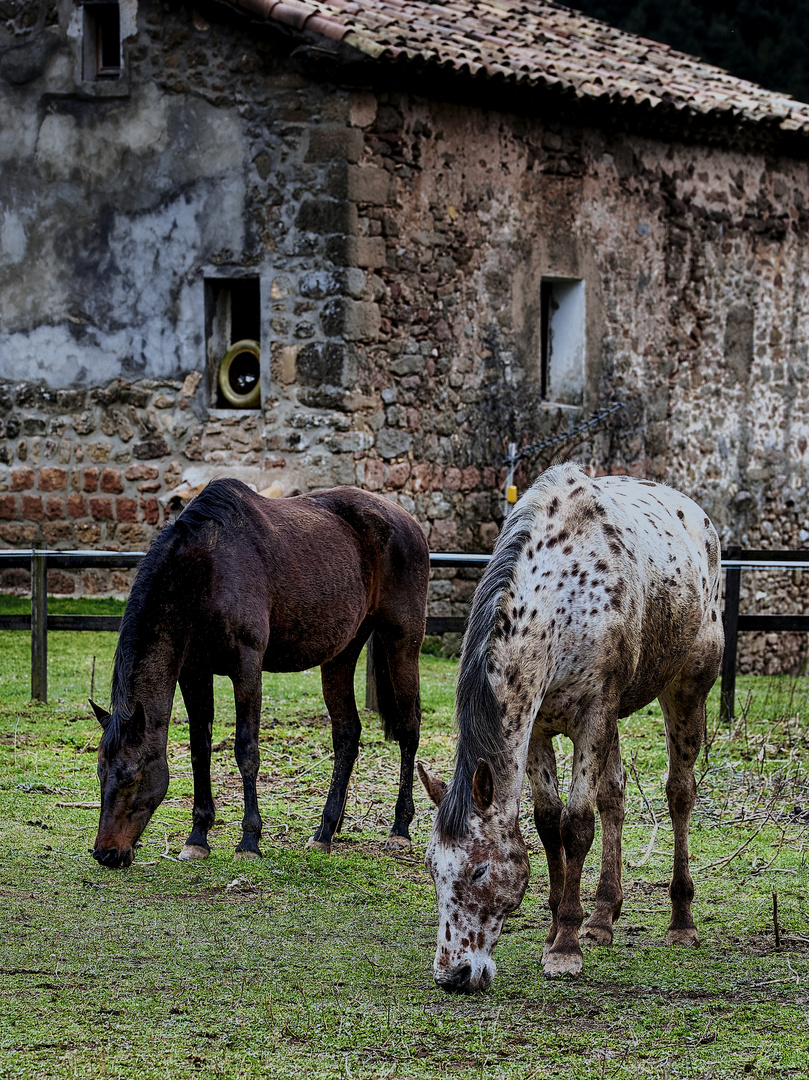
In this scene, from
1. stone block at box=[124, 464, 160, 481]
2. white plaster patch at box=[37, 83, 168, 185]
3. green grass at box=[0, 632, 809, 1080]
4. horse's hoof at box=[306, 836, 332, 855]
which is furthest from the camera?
stone block at box=[124, 464, 160, 481]

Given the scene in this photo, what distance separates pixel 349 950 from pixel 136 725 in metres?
1.30

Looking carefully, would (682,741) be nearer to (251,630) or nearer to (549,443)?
(251,630)

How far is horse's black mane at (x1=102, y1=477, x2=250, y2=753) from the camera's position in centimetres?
559

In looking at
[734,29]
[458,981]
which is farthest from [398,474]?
[734,29]

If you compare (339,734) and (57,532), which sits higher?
(57,532)

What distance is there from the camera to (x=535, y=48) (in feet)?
48.1

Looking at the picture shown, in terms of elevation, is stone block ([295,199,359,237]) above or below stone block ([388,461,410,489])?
above

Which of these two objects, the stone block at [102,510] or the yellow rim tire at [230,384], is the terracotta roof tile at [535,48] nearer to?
the yellow rim tire at [230,384]

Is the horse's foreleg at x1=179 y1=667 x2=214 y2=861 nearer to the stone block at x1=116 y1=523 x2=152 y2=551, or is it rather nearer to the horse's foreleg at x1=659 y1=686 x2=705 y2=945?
the horse's foreleg at x1=659 y1=686 x2=705 y2=945

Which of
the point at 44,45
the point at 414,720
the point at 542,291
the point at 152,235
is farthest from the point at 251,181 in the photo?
the point at 414,720

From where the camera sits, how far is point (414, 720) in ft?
23.1

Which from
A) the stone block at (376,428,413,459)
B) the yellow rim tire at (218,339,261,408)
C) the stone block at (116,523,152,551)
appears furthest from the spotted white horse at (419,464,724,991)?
the stone block at (116,523,152,551)

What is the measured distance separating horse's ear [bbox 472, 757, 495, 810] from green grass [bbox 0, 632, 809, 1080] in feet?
2.15

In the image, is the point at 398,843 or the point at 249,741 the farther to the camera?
the point at 398,843
